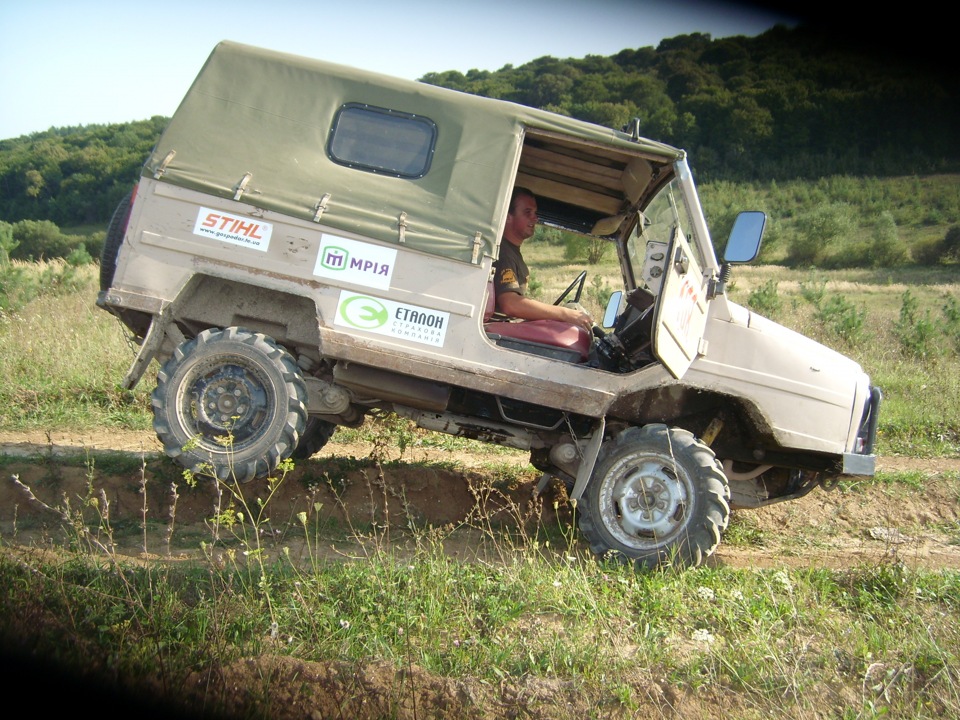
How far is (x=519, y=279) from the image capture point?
19.7 ft

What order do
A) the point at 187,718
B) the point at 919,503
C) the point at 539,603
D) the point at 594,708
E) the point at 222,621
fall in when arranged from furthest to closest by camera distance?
the point at 919,503 < the point at 539,603 < the point at 222,621 < the point at 594,708 < the point at 187,718

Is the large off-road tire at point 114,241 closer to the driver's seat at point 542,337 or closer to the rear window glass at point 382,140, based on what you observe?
the rear window glass at point 382,140

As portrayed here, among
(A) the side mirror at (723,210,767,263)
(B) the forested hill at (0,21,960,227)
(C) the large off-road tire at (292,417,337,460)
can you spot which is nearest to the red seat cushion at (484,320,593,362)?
(A) the side mirror at (723,210,767,263)

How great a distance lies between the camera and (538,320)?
19.0 feet

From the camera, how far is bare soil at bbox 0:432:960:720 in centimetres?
351

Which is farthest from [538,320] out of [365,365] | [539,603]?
[539,603]

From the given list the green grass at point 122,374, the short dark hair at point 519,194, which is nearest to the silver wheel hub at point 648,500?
the short dark hair at point 519,194

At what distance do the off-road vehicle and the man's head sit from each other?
2.30ft

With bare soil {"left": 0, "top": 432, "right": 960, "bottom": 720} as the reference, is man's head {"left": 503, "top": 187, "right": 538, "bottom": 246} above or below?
above

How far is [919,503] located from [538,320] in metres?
4.29

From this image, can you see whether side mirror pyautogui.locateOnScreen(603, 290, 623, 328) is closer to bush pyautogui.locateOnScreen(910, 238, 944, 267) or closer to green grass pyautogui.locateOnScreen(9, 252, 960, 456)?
green grass pyautogui.locateOnScreen(9, 252, 960, 456)

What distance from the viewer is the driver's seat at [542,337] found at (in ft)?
18.5

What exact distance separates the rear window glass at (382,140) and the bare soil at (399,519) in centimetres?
214

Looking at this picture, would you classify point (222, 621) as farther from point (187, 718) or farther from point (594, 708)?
point (594, 708)
